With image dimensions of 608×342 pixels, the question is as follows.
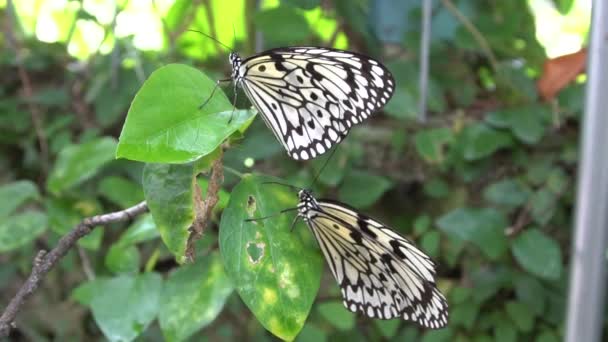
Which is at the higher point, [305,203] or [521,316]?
[305,203]

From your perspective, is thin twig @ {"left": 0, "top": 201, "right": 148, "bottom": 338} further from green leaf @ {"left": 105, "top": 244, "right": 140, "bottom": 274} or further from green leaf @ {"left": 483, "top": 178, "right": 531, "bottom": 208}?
green leaf @ {"left": 483, "top": 178, "right": 531, "bottom": 208}

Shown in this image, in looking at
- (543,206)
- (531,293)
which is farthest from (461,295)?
(543,206)

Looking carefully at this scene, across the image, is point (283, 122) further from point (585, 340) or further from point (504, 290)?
point (504, 290)

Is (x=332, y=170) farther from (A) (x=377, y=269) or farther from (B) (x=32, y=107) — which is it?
(B) (x=32, y=107)

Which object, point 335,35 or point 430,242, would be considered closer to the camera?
point 430,242

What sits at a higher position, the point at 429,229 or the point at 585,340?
the point at 585,340

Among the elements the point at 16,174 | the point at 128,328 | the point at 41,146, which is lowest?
the point at 16,174

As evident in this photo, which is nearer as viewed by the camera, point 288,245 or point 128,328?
point 288,245

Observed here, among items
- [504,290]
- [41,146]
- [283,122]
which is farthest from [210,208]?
[41,146]
